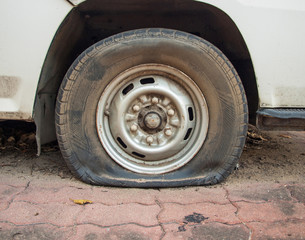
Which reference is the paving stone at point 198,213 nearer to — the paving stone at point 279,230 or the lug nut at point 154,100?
the paving stone at point 279,230

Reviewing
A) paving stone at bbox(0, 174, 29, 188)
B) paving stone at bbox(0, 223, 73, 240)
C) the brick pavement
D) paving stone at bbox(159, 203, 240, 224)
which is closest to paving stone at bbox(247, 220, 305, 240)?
the brick pavement

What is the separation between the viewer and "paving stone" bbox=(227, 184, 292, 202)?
5.11ft

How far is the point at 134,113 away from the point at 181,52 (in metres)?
0.44

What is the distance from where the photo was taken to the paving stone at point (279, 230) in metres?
1.21

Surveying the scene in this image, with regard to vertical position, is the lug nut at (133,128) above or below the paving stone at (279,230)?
above

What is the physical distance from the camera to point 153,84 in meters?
1.69

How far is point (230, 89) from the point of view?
161 cm

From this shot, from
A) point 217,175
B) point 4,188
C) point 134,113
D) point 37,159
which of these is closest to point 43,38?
point 134,113

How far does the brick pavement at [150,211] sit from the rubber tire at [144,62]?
0.28 ft

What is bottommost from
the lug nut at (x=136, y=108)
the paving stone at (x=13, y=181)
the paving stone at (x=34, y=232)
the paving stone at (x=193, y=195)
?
the paving stone at (x=13, y=181)

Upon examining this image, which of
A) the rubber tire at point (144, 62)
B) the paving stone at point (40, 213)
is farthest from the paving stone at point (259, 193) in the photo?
the paving stone at point (40, 213)

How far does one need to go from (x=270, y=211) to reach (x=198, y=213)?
0.36 m

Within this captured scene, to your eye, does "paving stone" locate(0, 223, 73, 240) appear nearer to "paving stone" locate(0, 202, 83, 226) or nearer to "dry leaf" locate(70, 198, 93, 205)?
"paving stone" locate(0, 202, 83, 226)

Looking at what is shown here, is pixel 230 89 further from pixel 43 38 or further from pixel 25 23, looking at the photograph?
pixel 25 23
